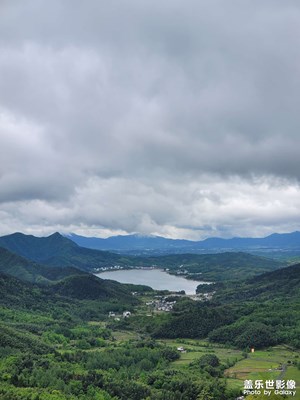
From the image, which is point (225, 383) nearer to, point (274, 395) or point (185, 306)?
point (274, 395)

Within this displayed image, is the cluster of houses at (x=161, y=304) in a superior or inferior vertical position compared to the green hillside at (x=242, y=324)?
inferior

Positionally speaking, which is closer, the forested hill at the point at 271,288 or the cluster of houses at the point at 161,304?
the cluster of houses at the point at 161,304

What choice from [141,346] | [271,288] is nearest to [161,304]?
[271,288]

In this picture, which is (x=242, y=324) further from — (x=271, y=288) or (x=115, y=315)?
(x=271, y=288)

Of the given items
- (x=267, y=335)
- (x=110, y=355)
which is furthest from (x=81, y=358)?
(x=267, y=335)

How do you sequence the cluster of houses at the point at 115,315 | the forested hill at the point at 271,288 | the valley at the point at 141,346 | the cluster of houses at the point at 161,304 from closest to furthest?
the valley at the point at 141,346
the cluster of houses at the point at 115,315
the cluster of houses at the point at 161,304
the forested hill at the point at 271,288

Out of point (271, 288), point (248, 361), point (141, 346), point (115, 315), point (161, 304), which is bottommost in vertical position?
point (115, 315)

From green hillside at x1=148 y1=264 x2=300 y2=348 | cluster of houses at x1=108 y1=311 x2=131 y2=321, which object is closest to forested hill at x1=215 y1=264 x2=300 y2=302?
green hillside at x1=148 y1=264 x2=300 y2=348

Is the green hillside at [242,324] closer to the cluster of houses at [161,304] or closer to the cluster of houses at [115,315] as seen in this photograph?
the cluster of houses at [161,304]

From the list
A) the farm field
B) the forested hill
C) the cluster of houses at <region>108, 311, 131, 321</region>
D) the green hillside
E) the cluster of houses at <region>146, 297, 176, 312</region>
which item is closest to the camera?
the farm field

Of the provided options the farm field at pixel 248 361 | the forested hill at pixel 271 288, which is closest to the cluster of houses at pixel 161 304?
the forested hill at pixel 271 288

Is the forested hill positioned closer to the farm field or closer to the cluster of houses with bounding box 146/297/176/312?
the cluster of houses with bounding box 146/297/176/312
